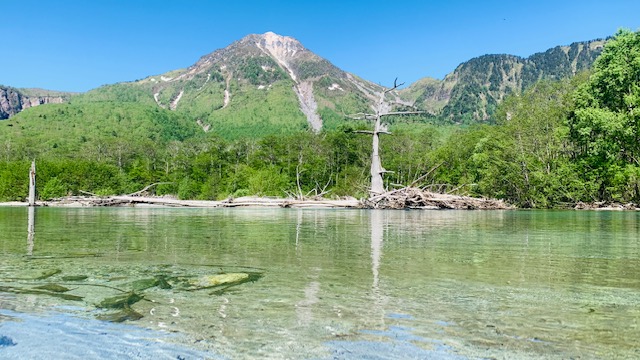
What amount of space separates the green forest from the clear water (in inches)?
867

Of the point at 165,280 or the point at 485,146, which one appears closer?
the point at 165,280

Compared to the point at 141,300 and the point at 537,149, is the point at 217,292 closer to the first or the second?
the point at 141,300

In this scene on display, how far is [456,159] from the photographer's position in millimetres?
74875

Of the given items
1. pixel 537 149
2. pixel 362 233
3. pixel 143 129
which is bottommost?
pixel 362 233

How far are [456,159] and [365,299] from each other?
236 feet

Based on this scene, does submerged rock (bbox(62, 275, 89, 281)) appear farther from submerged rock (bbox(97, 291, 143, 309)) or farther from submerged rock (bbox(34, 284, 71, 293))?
submerged rock (bbox(97, 291, 143, 309))

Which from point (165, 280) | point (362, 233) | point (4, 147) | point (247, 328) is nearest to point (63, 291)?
point (165, 280)

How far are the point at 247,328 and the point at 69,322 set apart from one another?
5.84 feet

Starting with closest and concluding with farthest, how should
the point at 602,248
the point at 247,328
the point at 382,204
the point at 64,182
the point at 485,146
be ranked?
the point at 247,328, the point at 602,248, the point at 382,204, the point at 485,146, the point at 64,182

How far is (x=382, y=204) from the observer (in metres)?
37.0

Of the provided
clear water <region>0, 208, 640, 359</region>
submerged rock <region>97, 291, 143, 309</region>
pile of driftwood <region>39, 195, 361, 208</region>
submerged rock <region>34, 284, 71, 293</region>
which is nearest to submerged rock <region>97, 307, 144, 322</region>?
clear water <region>0, 208, 640, 359</region>

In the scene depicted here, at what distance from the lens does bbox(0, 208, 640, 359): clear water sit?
163 inches

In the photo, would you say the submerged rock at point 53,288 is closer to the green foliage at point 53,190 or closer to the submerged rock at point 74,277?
the submerged rock at point 74,277

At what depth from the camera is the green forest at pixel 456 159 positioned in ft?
135
